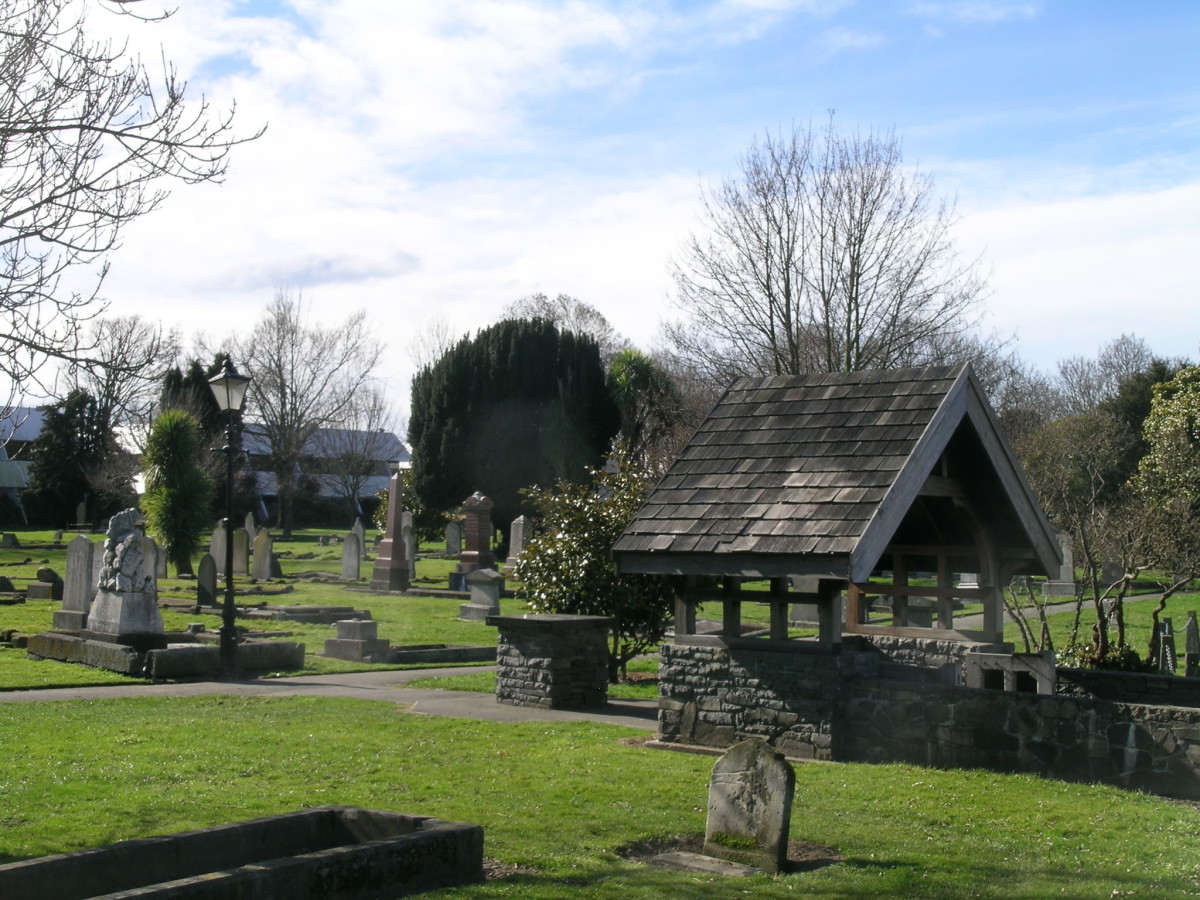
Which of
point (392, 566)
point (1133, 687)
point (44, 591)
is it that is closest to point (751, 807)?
point (1133, 687)

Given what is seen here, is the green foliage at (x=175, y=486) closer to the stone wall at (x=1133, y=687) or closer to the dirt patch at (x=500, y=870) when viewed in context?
the stone wall at (x=1133, y=687)

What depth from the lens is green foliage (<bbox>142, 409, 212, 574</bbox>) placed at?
1390 inches

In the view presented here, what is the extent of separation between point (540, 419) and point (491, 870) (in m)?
45.3

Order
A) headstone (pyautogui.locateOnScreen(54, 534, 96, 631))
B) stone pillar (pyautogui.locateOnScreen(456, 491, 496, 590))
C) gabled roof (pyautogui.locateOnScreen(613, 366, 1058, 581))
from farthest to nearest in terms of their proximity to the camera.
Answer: stone pillar (pyautogui.locateOnScreen(456, 491, 496, 590))
headstone (pyautogui.locateOnScreen(54, 534, 96, 631))
gabled roof (pyautogui.locateOnScreen(613, 366, 1058, 581))

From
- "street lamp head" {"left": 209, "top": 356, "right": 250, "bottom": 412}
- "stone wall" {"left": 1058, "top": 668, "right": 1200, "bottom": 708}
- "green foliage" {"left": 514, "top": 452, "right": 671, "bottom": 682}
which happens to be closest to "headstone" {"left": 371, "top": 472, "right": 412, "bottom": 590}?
"street lamp head" {"left": 209, "top": 356, "right": 250, "bottom": 412}

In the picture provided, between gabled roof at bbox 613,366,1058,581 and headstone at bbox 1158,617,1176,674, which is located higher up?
gabled roof at bbox 613,366,1058,581

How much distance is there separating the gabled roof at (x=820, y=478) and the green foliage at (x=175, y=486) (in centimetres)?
2601

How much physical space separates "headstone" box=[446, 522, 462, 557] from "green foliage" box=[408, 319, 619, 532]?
86.5 inches

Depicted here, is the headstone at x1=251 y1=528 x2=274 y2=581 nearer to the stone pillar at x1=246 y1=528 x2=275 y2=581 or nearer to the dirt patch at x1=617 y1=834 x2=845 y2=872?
the stone pillar at x1=246 y1=528 x2=275 y2=581

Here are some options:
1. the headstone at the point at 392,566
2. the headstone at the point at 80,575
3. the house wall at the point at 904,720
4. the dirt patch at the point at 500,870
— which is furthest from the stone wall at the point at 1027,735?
the headstone at the point at 392,566

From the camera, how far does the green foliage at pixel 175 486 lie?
35.3m

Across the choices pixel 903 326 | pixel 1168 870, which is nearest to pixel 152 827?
pixel 1168 870

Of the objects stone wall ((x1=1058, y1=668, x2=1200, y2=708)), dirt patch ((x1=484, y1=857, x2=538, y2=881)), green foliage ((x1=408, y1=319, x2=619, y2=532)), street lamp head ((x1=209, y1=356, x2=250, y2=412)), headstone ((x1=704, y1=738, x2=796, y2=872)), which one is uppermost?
green foliage ((x1=408, y1=319, x2=619, y2=532))

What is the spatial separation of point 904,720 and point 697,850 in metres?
3.66
